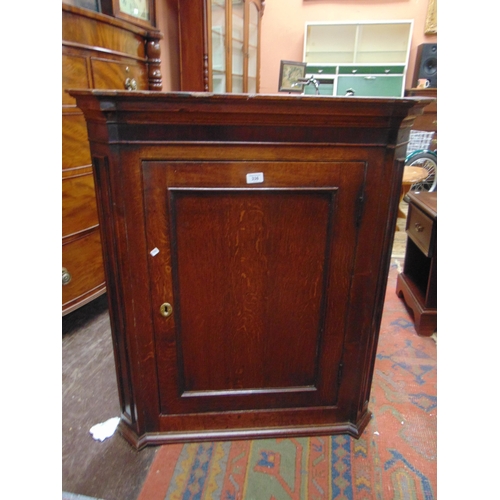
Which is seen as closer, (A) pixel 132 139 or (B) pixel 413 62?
(A) pixel 132 139

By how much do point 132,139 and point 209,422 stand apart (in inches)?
34.3

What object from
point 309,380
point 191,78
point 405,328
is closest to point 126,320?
point 309,380

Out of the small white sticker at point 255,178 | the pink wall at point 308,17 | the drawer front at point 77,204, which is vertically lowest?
the drawer front at point 77,204

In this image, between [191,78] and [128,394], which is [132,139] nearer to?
[128,394]

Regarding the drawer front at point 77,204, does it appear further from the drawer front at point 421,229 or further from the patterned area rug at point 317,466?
the drawer front at point 421,229

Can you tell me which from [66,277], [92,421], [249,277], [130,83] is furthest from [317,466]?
[130,83]

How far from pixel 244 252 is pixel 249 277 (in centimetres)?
8

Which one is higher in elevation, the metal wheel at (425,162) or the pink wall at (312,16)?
the pink wall at (312,16)

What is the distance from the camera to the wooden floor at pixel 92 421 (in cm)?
108

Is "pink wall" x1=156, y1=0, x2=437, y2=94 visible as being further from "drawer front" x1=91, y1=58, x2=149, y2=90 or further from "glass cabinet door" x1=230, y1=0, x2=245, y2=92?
"drawer front" x1=91, y1=58, x2=149, y2=90

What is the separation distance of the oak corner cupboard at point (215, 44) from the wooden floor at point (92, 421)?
191cm

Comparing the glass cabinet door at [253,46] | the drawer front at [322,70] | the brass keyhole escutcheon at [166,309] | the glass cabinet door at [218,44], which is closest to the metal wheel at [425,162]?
the drawer front at [322,70]

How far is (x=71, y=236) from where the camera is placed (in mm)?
1568

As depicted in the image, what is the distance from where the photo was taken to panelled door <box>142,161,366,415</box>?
0.94 meters
